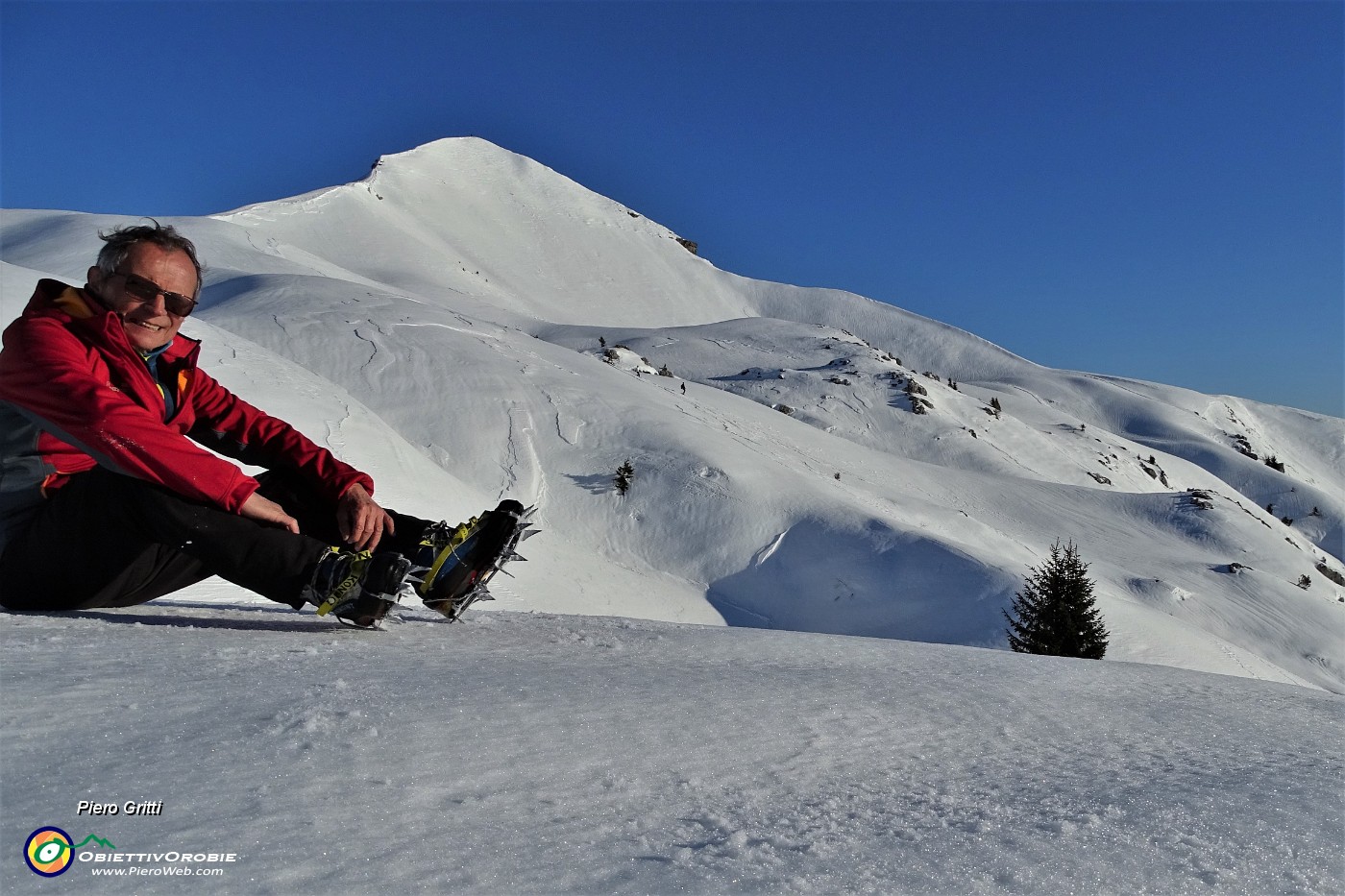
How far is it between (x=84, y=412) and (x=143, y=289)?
1.72 ft

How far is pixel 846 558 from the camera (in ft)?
39.9

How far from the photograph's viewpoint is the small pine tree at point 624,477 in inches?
523

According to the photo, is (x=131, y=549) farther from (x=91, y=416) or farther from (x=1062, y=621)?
(x=1062, y=621)

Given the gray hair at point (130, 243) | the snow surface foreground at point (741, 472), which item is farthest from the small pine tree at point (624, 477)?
the gray hair at point (130, 243)

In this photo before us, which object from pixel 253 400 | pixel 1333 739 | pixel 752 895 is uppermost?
pixel 1333 739

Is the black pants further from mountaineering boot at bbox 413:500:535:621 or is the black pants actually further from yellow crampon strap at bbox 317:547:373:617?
mountaineering boot at bbox 413:500:535:621

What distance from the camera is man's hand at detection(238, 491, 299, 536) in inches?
99.3

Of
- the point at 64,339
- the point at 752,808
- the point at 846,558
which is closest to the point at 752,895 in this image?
the point at 752,808

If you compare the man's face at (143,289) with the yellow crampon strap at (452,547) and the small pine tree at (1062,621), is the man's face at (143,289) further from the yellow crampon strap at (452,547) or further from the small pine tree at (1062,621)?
the small pine tree at (1062,621)

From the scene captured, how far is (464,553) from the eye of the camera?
3039 millimetres

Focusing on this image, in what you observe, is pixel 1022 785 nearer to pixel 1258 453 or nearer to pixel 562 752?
pixel 562 752

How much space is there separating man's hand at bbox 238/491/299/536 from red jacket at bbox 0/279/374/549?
0.03 m

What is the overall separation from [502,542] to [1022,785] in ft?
6.36

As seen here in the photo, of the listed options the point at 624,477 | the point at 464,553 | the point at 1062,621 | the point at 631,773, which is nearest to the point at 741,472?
the point at 624,477
